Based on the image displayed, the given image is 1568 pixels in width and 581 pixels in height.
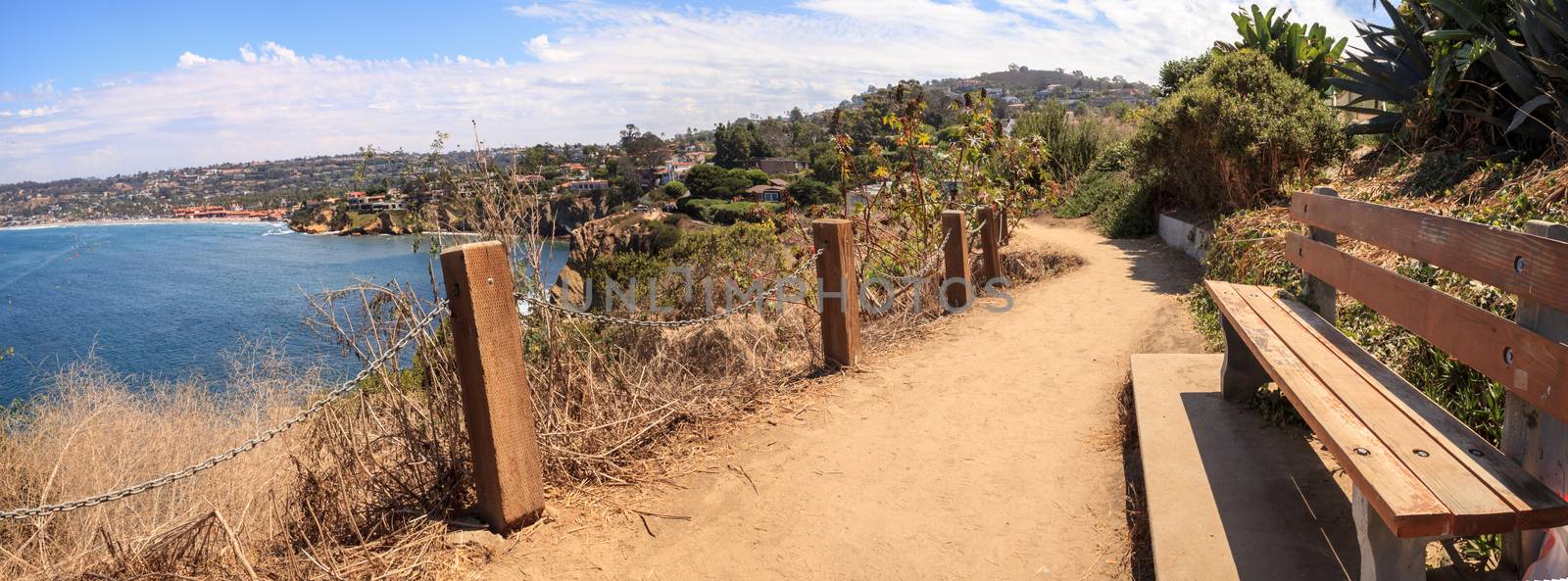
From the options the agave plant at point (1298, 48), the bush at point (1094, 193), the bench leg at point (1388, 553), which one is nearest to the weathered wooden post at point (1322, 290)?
the bench leg at point (1388, 553)

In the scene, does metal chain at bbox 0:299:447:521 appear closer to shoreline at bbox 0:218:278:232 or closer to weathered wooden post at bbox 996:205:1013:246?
weathered wooden post at bbox 996:205:1013:246

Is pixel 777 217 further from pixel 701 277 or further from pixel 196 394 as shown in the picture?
pixel 196 394

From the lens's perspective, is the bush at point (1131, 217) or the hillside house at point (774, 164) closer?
the bush at point (1131, 217)

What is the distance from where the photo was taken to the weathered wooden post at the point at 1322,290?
3.71 m

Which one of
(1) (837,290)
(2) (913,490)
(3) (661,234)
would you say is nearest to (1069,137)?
(3) (661,234)

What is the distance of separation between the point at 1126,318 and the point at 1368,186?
277 cm

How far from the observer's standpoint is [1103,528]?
3.33m

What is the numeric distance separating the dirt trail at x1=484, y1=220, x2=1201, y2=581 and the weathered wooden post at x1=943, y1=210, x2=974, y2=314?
4.45 ft

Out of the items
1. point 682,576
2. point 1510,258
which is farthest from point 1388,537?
point 682,576

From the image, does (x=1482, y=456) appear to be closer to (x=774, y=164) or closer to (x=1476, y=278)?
(x=1476, y=278)

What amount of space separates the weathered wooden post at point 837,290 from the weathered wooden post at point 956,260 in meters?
2.01

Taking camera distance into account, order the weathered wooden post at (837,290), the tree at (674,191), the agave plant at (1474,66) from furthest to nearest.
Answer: the tree at (674,191), the agave plant at (1474,66), the weathered wooden post at (837,290)

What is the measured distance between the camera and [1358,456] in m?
2.04

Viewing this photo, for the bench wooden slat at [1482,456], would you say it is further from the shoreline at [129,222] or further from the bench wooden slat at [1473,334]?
the shoreline at [129,222]
